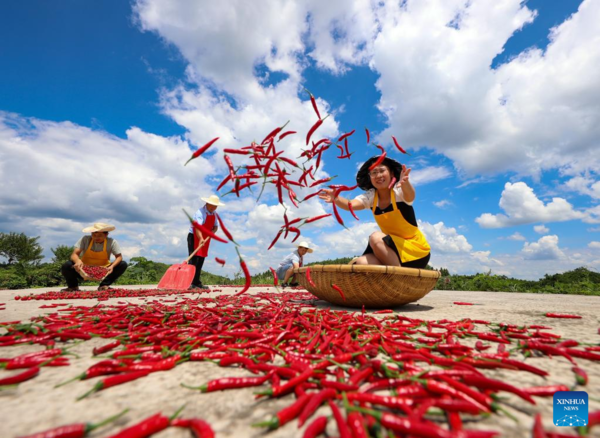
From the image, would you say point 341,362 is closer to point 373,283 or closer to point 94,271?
point 373,283

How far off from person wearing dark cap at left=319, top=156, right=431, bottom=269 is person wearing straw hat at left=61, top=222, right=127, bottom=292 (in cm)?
687

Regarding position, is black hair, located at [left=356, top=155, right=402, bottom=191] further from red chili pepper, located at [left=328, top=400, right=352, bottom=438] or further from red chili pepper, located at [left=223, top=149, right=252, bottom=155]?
red chili pepper, located at [left=328, top=400, right=352, bottom=438]

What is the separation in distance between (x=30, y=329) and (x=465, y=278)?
13.9 meters

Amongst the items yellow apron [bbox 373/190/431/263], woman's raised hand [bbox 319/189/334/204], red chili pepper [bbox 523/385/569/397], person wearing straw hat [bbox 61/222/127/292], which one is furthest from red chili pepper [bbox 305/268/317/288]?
person wearing straw hat [bbox 61/222/127/292]

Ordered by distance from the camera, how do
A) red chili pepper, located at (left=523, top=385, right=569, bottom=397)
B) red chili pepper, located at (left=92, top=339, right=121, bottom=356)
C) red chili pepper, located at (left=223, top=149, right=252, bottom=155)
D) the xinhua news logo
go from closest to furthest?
the xinhua news logo, red chili pepper, located at (left=523, top=385, right=569, bottom=397), red chili pepper, located at (left=92, top=339, right=121, bottom=356), red chili pepper, located at (left=223, top=149, right=252, bottom=155)

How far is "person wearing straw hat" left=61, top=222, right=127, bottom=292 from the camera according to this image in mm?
8133

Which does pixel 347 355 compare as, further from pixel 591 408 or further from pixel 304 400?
pixel 591 408

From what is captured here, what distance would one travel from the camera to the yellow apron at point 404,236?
200 inches

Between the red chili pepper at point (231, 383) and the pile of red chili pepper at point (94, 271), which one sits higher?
the pile of red chili pepper at point (94, 271)

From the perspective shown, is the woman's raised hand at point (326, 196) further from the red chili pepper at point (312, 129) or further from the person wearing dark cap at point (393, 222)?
the red chili pepper at point (312, 129)

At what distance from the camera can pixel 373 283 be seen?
4.16 metres

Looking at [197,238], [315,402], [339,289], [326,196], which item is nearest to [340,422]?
[315,402]

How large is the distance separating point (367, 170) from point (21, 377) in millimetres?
5040

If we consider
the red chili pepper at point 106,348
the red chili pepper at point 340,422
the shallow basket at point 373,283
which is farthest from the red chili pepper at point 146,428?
the shallow basket at point 373,283
